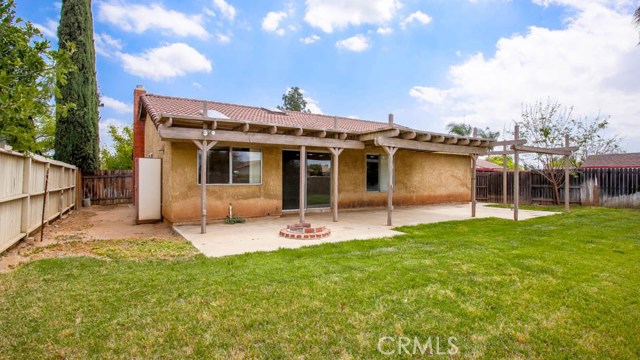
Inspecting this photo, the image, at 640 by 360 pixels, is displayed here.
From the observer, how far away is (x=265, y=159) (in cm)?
987

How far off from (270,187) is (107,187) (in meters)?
10.1

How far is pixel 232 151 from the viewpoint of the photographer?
30.5 feet

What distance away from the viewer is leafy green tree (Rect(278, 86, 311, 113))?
39438 mm

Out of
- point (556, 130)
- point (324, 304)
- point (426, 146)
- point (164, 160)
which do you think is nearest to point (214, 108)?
point (164, 160)

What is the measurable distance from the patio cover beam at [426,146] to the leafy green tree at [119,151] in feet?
69.7

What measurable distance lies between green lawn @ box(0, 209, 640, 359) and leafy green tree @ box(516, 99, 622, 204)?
37.7 ft

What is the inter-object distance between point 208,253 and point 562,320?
486 cm

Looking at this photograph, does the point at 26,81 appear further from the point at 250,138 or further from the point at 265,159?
the point at 265,159

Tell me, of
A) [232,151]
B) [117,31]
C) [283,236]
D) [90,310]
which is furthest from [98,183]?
[90,310]

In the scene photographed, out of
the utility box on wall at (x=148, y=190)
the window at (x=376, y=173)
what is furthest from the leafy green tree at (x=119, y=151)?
the window at (x=376, y=173)

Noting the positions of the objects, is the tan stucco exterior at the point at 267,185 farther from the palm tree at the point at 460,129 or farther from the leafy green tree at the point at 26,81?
the palm tree at the point at 460,129

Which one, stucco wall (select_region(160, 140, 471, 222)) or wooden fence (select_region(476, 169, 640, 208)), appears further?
wooden fence (select_region(476, 169, 640, 208))

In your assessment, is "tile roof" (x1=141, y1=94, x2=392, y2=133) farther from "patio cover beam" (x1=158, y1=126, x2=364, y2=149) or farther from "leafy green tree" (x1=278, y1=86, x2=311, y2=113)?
"leafy green tree" (x1=278, y1=86, x2=311, y2=113)

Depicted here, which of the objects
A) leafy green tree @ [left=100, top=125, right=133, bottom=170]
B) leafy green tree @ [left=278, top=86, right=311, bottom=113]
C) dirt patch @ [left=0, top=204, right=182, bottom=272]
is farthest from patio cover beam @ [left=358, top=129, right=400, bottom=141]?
leafy green tree @ [left=278, top=86, right=311, bottom=113]
